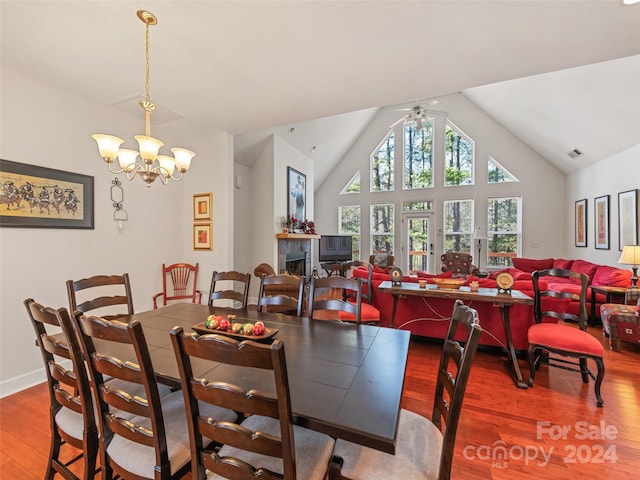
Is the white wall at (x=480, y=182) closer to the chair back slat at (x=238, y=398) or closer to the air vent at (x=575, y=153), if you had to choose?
the air vent at (x=575, y=153)

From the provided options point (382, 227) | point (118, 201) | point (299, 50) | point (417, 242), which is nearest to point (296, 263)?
point (382, 227)

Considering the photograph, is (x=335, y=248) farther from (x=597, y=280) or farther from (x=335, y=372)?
(x=335, y=372)

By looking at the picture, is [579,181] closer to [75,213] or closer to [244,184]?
[244,184]

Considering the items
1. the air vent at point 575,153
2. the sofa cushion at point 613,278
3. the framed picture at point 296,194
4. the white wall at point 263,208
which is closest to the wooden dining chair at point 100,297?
the white wall at point 263,208

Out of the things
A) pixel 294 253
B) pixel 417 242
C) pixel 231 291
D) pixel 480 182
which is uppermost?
pixel 480 182

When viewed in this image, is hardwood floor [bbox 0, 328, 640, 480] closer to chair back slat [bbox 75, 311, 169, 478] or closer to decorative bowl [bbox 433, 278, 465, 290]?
decorative bowl [bbox 433, 278, 465, 290]

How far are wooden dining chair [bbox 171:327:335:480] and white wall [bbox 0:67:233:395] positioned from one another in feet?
8.92

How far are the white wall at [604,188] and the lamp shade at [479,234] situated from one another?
1.74m

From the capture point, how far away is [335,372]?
49.8 inches

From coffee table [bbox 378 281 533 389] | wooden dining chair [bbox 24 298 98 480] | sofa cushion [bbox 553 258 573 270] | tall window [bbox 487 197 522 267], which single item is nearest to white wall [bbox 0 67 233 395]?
wooden dining chair [bbox 24 298 98 480]

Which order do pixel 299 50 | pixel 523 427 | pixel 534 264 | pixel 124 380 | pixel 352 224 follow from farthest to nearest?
1. pixel 352 224
2. pixel 534 264
3. pixel 299 50
4. pixel 523 427
5. pixel 124 380

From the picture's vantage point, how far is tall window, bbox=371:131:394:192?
8367mm

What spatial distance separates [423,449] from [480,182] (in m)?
7.64

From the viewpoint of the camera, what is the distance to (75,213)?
2920 mm
